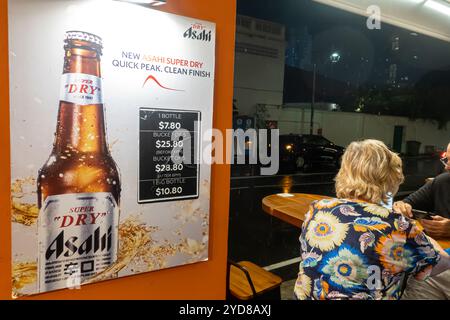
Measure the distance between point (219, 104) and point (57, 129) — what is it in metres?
0.82

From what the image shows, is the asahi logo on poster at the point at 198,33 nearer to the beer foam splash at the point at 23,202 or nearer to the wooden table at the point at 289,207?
the beer foam splash at the point at 23,202

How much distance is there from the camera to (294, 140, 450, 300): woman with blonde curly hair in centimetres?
129

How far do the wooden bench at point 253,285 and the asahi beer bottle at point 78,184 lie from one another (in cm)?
87

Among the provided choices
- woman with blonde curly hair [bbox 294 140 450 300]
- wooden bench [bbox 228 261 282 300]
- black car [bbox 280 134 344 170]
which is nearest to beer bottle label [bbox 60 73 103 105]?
woman with blonde curly hair [bbox 294 140 450 300]

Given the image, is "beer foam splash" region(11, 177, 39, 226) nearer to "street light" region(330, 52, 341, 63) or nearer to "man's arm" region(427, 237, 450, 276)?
"man's arm" region(427, 237, 450, 276)

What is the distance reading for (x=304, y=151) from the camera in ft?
41.7

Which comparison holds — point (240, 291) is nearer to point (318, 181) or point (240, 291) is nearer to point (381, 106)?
point (318, 181)

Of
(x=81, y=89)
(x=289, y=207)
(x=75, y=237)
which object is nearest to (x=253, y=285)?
(x=289, y=207)

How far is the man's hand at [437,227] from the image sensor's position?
6.47ft

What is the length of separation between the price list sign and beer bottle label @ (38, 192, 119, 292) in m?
0.19

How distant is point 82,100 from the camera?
1476 mm

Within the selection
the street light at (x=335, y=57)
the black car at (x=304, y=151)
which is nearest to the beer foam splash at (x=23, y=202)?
the black car at (x=304, y=151)

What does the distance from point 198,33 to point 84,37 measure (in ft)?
1.82

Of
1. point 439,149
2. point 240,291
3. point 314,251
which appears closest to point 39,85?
point 314,251
